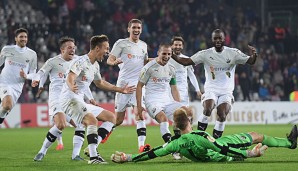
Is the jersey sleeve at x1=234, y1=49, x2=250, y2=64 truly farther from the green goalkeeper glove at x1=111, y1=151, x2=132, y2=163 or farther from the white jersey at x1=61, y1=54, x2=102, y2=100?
the green goalkeeper glove at x1=111, y1=151, x2=132, y2=163

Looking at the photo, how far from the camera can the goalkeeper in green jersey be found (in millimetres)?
10445

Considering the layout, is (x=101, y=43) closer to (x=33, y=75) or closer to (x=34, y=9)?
(x=33, y=75)

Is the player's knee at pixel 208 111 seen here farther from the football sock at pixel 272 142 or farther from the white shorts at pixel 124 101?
the football sock at pixel 272 142

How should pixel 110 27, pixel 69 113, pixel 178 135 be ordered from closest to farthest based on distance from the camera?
pixel 178 135
pixel 69 113
pixel 110 27

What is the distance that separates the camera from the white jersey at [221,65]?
562 inches

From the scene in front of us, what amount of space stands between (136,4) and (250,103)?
907cm

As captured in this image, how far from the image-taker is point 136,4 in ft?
112

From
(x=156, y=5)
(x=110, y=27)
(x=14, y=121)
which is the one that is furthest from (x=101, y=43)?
(x=156, y=5)

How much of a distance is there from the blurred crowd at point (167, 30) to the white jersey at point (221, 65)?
531 inches

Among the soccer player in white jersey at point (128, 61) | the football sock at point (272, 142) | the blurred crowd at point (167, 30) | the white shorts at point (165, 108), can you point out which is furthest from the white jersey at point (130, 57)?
the blurred crowd at point (167, 30)

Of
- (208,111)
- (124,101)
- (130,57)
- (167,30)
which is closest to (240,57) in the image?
(208,111)

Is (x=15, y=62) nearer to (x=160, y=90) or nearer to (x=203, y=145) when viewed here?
(x=160, y=90)

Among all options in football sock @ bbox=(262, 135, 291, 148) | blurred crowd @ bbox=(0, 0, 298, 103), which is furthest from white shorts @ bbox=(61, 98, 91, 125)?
blurred crowd @ bbox=(0, 0, 298, 103)

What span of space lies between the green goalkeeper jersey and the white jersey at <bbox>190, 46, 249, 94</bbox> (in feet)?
11.5
